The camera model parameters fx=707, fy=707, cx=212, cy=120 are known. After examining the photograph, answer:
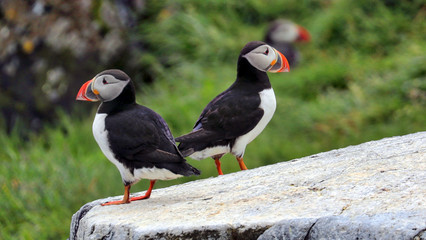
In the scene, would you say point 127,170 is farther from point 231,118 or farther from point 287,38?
point 287,38

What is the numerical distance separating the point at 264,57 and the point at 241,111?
1.01 ft

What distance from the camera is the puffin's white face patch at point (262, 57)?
12.0 feet

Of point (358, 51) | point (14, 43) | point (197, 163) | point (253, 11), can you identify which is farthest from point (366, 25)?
point (14, 43)

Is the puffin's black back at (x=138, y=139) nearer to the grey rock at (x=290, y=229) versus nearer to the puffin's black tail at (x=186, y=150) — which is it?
the puffin's black tail at (x=186, y=150)

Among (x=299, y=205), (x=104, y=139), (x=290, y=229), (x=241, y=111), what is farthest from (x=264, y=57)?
(x=290, y=229)

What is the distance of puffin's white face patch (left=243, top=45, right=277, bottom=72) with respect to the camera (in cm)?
366

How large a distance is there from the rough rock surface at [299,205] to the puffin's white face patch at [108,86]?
0.53 meters

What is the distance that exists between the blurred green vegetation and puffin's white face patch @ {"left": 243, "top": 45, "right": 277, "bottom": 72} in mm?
1646

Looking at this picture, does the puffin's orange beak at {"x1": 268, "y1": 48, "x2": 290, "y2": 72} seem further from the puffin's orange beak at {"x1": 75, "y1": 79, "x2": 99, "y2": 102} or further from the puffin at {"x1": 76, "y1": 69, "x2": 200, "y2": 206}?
the puffin's orange beak at {"x1": 75, "y1": 79, "x2": 99, "y2": 102}

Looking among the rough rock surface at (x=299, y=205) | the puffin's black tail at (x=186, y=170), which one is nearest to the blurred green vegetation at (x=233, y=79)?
the rough rock surface at (x=299, y=205)

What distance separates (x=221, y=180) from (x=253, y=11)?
5.02 meters

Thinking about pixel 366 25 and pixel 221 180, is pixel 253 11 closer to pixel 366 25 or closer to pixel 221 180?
pixel 366 25

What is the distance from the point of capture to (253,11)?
838cm

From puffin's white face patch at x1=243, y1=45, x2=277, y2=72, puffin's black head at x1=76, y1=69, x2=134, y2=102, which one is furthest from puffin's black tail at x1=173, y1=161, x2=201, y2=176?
puffin's white face patch at x1=243, y1=45, x2=277, y2=72
